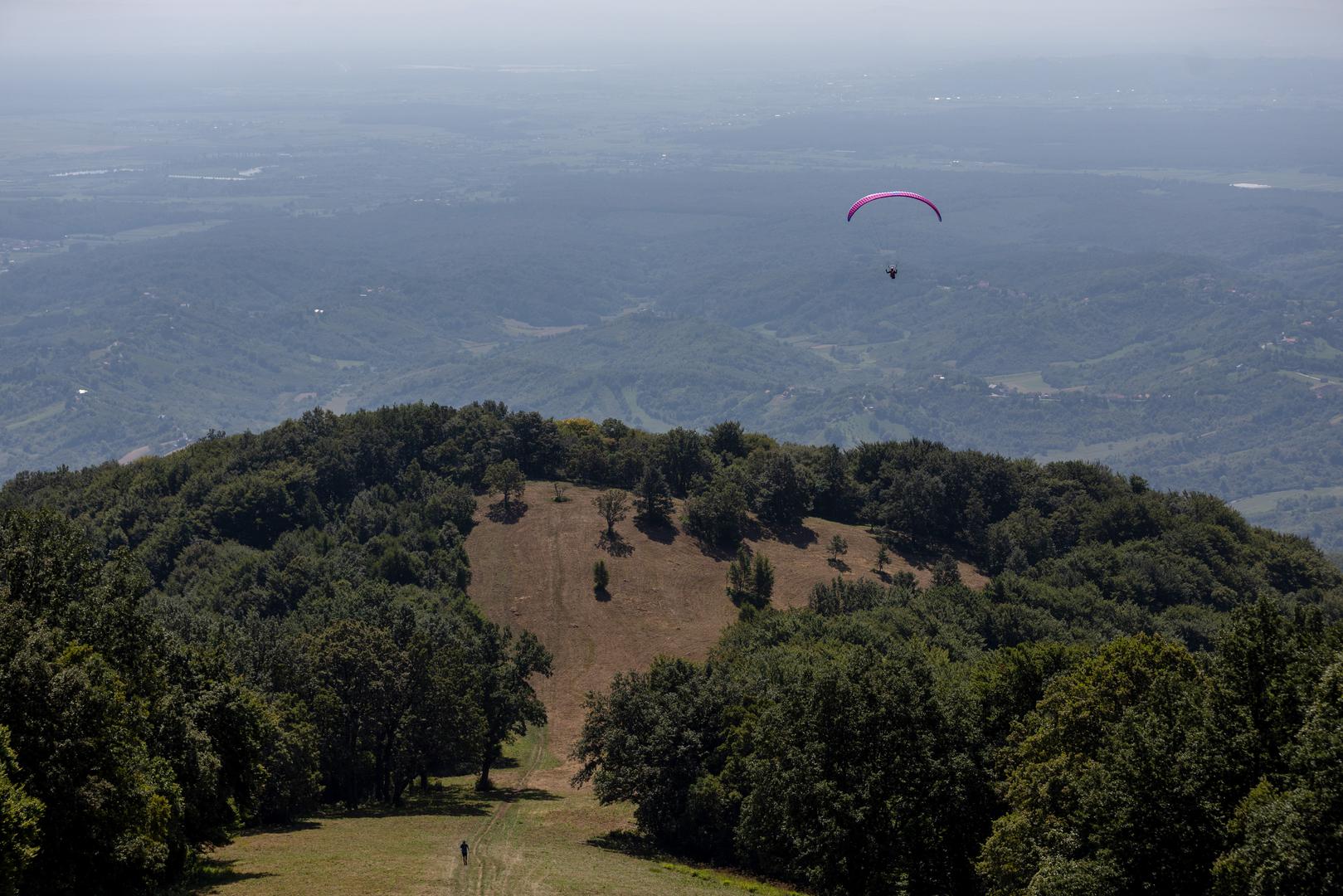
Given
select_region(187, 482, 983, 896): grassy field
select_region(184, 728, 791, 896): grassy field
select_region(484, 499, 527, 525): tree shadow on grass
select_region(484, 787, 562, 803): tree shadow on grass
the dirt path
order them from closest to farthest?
select_region(184, 728, 791, 896): grassy field, the dirt path, select_region(187, 482, 983, 896): grassy field, select_region(484, 787, 562, 803): tree shadow on grass, select_region(484, 499, 527, 525): tree shadow on grass

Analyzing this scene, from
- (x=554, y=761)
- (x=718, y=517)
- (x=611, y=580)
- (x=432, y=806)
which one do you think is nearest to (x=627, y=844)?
(x=432, y=806)

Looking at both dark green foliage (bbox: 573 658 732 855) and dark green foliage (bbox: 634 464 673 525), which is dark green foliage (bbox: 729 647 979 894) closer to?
dark green foliage (bbox: 573 658 732 855)

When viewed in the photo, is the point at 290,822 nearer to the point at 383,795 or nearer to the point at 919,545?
the point at 383,795

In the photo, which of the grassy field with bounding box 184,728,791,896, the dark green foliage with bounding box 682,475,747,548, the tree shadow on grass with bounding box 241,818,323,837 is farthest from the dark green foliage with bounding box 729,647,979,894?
the dark green foliage with bounding box 682,475,747,548

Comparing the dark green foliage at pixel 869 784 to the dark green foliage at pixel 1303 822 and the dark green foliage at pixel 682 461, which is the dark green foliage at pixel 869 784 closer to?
the dark green foliage at pixel 1303 822

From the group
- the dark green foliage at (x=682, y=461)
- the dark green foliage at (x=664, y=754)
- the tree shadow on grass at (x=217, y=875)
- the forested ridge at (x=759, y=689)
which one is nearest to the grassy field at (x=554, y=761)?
the tree shadow on grass at (x=217, y=875)

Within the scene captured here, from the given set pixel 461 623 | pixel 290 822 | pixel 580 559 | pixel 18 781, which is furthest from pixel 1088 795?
pixel 580 559
